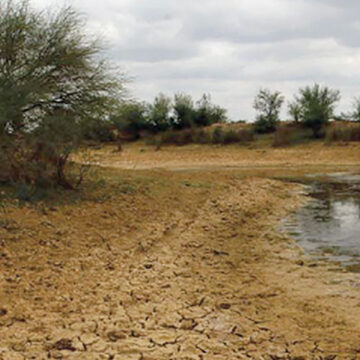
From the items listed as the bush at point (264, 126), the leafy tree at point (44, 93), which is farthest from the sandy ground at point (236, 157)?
the leafy tree at point (44, 93)

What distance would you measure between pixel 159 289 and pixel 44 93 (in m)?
8.58

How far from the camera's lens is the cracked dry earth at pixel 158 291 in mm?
5133

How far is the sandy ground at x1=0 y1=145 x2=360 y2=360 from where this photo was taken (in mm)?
5145

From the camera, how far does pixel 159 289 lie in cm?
693

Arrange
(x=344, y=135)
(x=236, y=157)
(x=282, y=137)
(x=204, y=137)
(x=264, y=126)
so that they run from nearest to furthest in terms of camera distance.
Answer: (x=236, y=157) → (x=344, y=135) → (x=282, y=137) → (x=204, y=137) → (x=264, y=126)

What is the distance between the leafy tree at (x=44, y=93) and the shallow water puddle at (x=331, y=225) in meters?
5.47

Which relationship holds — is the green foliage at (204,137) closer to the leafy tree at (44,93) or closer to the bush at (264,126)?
the bush at (264,126)

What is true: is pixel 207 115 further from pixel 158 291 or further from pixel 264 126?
pixel 158 291

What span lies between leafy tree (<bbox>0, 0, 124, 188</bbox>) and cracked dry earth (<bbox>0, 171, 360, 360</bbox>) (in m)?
1.69

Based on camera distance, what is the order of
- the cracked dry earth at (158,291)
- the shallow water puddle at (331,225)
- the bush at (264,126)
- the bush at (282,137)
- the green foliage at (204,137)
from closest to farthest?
the cracked dry earth at (158,291), the shallow water puddle at (331,225), the bush at (282,137), the green foliage at (204,137), the bush at (264,126)

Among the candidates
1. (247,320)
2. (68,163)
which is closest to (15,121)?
(68,163)

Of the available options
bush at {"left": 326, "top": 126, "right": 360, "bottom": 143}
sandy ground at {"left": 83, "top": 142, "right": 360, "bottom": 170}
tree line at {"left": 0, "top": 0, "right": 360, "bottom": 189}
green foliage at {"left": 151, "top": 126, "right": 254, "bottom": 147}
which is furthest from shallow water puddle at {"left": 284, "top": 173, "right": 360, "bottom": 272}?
green foliage at {"left": 151, "top": 126, "right": 254, "bottom": 147}

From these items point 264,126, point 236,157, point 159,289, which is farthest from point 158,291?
point 264,126

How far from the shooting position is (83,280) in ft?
23.5
